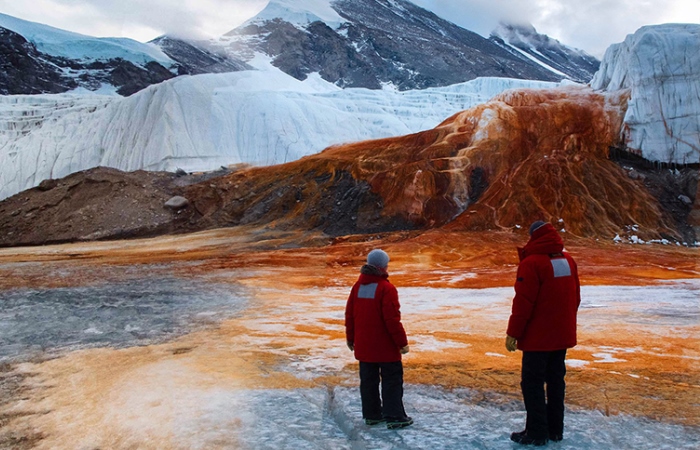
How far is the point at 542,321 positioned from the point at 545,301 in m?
0.15

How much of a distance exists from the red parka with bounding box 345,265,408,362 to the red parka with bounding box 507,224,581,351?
2.94 ft

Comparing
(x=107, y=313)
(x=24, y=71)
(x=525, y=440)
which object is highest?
(x=24, y=71)

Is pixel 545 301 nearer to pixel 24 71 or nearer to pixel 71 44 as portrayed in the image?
pixel 24 71

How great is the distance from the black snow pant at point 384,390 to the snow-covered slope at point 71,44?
270ft

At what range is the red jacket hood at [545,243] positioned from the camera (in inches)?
171

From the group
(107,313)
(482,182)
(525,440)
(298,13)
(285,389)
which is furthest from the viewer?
(298,13)

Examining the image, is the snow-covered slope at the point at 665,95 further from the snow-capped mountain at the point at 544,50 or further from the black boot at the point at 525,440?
the snow-capped mountain at the point at 544,50

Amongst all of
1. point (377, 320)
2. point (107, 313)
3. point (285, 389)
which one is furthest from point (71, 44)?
point (377, 320)

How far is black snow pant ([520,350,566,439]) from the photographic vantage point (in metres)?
4.34

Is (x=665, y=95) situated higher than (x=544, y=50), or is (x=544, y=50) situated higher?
(x=544, y=50)

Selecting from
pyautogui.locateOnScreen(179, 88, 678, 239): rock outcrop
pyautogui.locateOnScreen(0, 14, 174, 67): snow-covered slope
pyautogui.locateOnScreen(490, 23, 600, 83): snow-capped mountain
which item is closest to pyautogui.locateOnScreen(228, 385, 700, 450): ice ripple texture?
pyautogui.locateOnScreen(179, 88, 678, 239): rock outcrop

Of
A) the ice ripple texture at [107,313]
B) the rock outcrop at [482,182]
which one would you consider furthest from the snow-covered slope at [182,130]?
the ice ripple texture at [107,313]

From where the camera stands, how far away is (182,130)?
155ft

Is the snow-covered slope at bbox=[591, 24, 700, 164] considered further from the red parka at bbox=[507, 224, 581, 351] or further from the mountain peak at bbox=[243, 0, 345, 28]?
the mountain peak at bbox=[243, 0, 345, 28]
